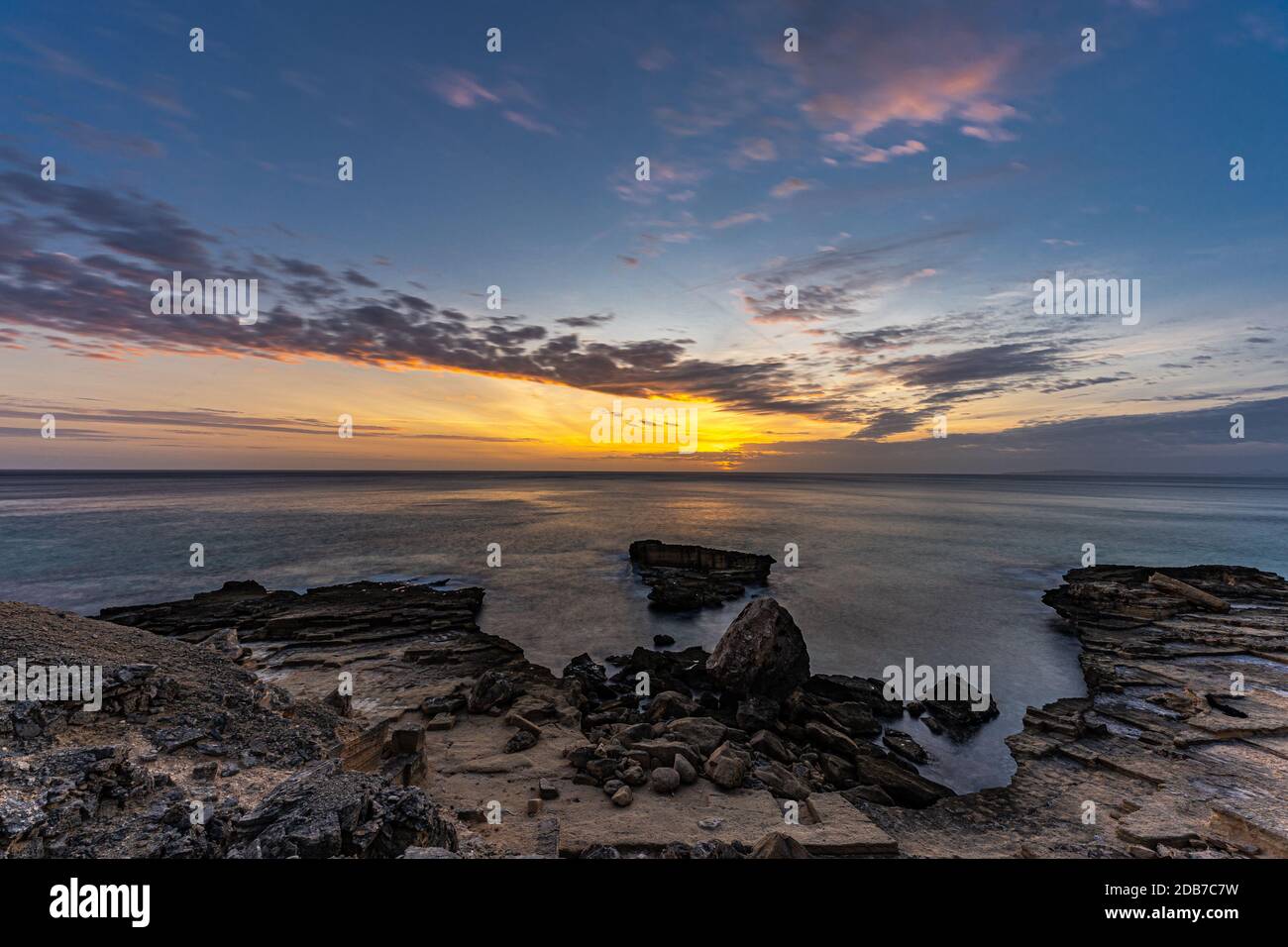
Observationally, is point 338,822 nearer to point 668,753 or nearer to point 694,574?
point 668,753

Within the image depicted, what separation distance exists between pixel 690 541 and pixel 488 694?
160 ft

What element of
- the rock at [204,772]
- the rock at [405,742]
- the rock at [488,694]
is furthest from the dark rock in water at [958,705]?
the rock at [204,772]

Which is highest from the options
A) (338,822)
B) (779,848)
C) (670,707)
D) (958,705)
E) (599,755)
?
(338,822)

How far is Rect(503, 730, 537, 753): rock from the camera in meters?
14.4

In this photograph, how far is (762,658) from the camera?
1947cm

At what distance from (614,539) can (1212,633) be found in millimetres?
51506

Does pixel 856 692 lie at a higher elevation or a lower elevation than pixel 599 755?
lower

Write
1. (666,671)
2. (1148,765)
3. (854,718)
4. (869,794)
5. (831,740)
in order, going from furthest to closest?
(666,671)
(854,718)
(831,740)
(1148,765)
(869,794)

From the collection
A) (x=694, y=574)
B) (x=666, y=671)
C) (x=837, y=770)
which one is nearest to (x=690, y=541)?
(x=694, y=574)

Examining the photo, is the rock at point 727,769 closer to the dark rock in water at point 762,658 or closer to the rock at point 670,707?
the rock at point 670,707

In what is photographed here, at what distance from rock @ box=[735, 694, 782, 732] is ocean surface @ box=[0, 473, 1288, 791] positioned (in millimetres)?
4764

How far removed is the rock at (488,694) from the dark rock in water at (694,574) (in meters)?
17.2
